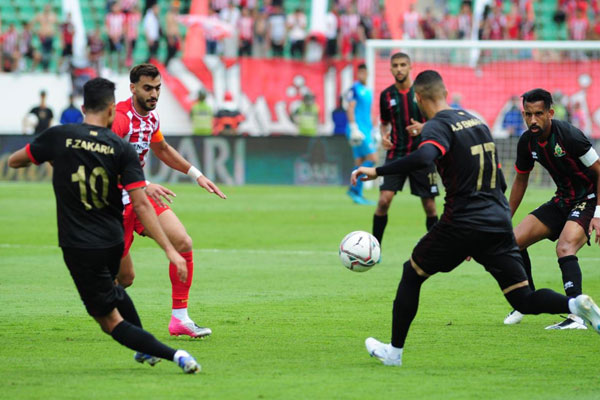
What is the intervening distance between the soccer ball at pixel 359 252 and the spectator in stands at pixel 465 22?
22193 millimetres

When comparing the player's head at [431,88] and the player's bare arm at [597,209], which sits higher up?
the player's head at [431,88]

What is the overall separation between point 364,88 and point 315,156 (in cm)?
587

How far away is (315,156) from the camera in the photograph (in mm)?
26344

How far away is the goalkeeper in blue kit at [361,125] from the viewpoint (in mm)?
20297

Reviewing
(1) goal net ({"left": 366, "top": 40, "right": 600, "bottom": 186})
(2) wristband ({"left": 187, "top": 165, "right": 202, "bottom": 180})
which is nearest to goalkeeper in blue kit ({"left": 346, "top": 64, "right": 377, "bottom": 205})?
(1) goal net ({"left": 366, "top": 40, "right": 600, "bottom": 186})

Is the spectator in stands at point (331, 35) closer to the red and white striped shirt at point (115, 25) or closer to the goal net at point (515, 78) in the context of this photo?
the goal net at point (515, 78)

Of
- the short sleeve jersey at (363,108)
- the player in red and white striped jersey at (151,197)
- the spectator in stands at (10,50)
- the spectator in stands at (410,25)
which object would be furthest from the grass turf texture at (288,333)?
the spectator in stands at (10,50)

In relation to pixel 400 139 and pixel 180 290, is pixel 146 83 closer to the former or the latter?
pixel 180 290

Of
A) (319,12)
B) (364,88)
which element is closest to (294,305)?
(364,88)

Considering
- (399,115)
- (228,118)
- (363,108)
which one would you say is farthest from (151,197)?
(228,118)

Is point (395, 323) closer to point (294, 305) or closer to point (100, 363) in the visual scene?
point (100, 363)

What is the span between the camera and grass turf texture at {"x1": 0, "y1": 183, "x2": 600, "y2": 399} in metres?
6.34

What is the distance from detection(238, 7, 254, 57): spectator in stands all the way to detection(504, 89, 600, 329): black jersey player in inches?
899

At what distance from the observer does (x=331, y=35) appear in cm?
3036
